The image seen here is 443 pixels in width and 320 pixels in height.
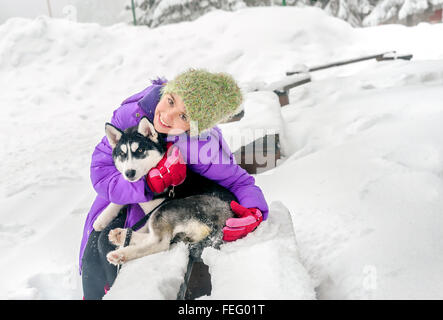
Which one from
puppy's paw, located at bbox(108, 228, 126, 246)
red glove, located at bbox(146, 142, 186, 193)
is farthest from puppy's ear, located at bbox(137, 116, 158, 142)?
puppy's paw, located at bbox(108, 228, 126, 246)

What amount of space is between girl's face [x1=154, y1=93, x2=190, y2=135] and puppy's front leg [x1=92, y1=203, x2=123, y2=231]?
1.63 feet

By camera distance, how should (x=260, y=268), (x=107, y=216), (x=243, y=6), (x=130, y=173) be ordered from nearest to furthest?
(x=260, y=268)
(x=130, y=173)
(x=107, y=216)
(x=243, y=6)

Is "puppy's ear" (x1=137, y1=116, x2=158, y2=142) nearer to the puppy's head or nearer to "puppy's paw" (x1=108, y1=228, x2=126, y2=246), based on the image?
the puppy's head

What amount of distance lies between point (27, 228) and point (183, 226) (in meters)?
2.14

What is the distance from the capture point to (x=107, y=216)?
1.77 meters

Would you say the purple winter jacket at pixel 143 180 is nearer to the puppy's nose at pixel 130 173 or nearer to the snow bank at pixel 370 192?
the puppy's nose at pixel 130 173

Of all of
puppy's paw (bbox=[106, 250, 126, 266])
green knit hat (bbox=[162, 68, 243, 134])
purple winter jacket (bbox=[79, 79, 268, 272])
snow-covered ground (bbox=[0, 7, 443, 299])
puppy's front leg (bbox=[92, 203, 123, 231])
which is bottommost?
snow-covered ground (bbox=[0, 7, 443, 299])

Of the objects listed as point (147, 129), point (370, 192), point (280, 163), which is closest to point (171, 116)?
point (147, 129)

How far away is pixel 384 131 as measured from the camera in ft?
10.4

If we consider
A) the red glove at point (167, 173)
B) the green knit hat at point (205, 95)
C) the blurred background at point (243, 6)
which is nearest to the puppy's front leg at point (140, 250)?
the red glove at point (167, 173)

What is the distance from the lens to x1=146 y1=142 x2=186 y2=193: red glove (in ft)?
4.91

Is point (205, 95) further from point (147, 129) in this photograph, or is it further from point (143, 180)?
point (143, 180)

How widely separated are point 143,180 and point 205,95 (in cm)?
48

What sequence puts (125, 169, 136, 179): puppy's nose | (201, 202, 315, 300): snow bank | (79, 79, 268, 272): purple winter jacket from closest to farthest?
(201, 202, 315, 300): snow bank < (125, 169, 136, 179): puppy's nose < (79, 79, 268, 272): purple winter jacket
